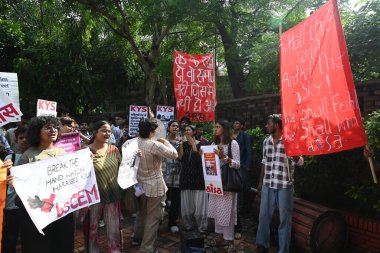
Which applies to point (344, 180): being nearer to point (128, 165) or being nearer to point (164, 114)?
point (128, 165)

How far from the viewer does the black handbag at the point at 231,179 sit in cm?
407

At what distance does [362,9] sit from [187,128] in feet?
Answer: 14.0

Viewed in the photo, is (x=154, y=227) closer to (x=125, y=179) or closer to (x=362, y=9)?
(x=125, y=179)

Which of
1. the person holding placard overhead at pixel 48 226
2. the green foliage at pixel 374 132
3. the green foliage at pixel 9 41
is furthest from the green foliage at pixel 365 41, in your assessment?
the green foliage at pixel 9 41

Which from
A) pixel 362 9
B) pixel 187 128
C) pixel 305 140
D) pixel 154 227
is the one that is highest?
pixel 362 9

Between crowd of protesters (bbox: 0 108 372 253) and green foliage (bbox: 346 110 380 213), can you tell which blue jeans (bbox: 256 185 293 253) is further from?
green foliage (bbox: 346 110 380 213)

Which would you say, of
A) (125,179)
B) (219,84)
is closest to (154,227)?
(125,179)

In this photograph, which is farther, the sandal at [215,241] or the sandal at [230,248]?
the sandal at [215,241]

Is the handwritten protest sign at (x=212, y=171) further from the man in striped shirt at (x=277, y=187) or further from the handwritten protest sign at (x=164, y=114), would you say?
the handwritten protest sign at (x=164, y=114)

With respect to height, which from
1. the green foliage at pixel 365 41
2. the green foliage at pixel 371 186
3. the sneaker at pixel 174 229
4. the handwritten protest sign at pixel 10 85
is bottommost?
the sneaker at pixel 174 229

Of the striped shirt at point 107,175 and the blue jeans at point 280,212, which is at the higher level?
the striped shirt at point 107,175

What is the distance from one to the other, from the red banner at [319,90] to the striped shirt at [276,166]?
59cm

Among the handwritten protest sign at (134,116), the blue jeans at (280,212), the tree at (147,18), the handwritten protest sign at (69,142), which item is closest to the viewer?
the blue jeans at (280,212)

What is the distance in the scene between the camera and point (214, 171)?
163 inches
